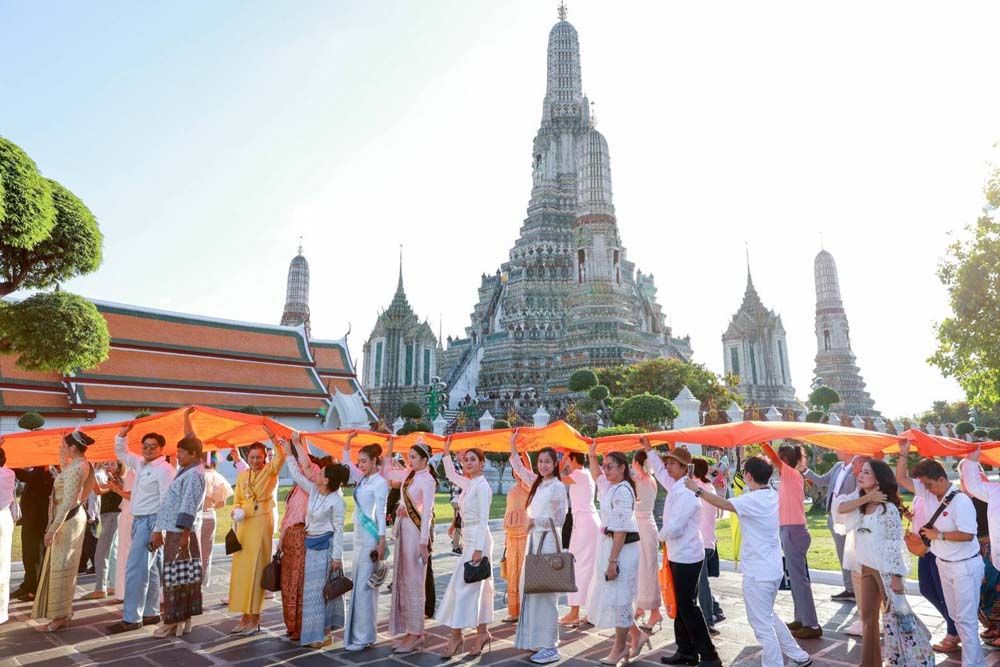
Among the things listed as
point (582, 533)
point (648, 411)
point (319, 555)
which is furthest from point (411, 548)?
point (648, 411)

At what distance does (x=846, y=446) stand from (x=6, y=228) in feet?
37.2

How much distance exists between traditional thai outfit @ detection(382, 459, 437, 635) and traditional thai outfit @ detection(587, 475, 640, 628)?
164 cm

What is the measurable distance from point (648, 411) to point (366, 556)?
1851 cm

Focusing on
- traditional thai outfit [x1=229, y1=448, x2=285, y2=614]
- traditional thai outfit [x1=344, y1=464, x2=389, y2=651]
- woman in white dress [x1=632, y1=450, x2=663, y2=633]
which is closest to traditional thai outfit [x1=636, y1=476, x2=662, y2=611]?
woman in white dress [x1=632, y1=450, x2=663, y2=633]

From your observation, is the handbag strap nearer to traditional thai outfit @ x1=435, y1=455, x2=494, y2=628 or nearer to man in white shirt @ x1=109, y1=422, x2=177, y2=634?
traditional thai outfit @ x1=435, y1=455, x2=494, y2=628

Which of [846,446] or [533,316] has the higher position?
[533,316]

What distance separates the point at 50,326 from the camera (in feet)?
36.9

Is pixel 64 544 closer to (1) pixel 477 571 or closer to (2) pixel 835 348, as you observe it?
(1) pixel 477 571

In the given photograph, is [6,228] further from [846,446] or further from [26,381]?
[26,381]

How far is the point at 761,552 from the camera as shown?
16.5 ft

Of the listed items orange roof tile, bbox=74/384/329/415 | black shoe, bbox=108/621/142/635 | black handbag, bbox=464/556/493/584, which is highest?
orange roof tile, bbox=74/384/329/415

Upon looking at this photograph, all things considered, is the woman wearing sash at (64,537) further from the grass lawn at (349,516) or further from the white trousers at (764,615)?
the white trousers at (764,615)

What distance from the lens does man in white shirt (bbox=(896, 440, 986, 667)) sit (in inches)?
198

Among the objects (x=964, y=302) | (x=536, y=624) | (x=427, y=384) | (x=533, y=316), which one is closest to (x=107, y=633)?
(x=536, y=624)
